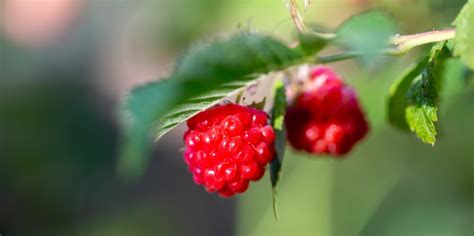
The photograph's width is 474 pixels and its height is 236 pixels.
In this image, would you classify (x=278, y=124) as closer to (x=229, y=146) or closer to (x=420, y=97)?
(x=229, y=146)

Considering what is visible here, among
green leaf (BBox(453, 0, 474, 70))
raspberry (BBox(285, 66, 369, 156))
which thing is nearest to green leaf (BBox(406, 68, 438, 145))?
green leaf (BBox(453, 0, 474, 70))

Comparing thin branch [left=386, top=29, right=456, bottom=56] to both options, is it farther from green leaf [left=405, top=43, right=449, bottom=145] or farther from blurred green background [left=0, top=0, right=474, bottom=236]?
blurred green background [left=0, top=0, right=474, bottom=236]

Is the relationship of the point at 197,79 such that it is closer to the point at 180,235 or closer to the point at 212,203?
the point at 180,235

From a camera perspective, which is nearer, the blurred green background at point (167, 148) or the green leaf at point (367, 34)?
the green leaf at point (367, 34)

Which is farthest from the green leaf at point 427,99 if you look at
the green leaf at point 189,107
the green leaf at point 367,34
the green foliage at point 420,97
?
the green leaf at point 189,107

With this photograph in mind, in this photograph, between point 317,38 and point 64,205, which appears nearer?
point 317,38

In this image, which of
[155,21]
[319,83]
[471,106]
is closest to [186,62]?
[319,83]

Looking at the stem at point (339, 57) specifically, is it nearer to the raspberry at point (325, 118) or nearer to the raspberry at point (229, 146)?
the raspberry at point (229, 146)
